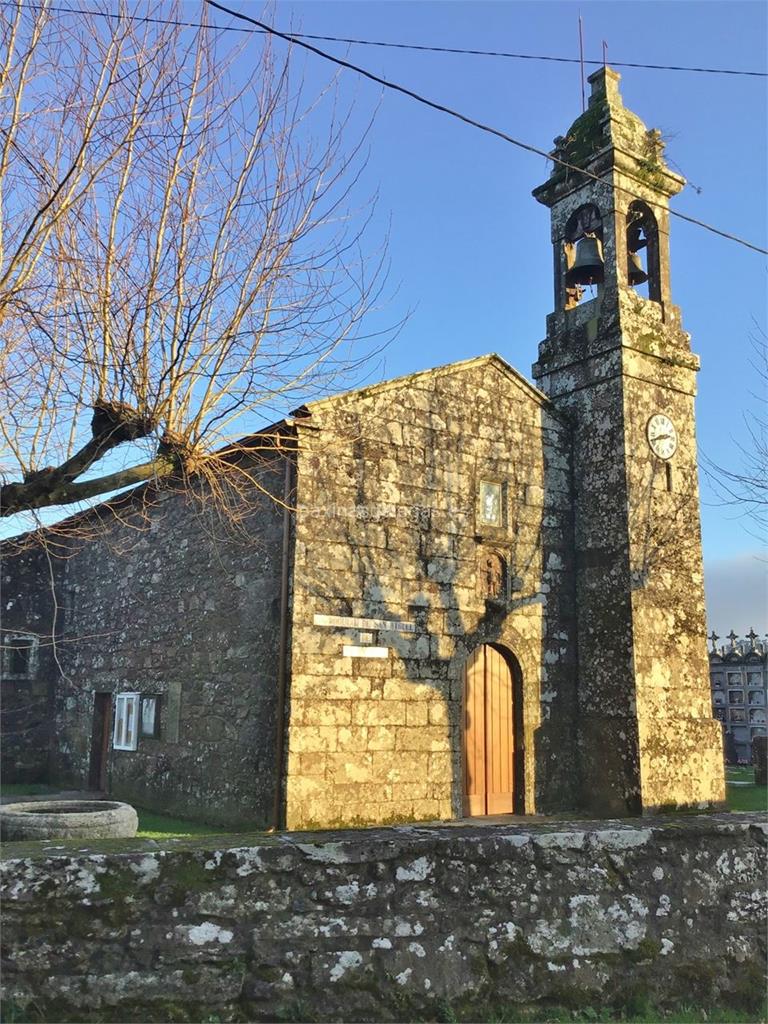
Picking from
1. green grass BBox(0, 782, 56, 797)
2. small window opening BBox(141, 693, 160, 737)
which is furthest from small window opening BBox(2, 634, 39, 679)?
small window opening BBox(141, 693, 160, 737)

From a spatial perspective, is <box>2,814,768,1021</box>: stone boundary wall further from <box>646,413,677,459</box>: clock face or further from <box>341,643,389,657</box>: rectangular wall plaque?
<box>646,413,677,459</box>: clock face

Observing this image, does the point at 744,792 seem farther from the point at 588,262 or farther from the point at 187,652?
the point at 187,652

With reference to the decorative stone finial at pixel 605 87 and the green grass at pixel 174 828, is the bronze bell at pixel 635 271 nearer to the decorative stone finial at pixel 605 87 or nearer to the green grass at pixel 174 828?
the decorative stone finial at pixel 605 87

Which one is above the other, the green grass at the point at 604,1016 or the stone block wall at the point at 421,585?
the stone block wall at the point at 421,585

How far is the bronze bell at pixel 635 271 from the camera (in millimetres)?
13039

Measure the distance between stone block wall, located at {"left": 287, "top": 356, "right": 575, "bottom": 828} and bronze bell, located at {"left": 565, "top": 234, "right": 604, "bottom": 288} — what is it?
6.93 ft

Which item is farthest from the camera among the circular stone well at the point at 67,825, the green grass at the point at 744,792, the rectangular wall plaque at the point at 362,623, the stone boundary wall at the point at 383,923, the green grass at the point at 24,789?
the green grass at the point at 24,789

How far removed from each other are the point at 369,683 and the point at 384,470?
2.54 meters

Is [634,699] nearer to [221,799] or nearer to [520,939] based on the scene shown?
[221,799]

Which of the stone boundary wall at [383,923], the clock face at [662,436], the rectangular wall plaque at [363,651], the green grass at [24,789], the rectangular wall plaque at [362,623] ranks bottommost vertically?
the green grass at [24,789]

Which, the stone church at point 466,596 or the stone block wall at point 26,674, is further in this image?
the stone block wall at point 26,674

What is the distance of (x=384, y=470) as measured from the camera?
1056 cm

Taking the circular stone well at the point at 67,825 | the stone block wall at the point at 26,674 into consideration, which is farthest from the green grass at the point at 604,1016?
the stone block wall at the point at 26,674

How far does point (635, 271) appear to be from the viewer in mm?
13047
